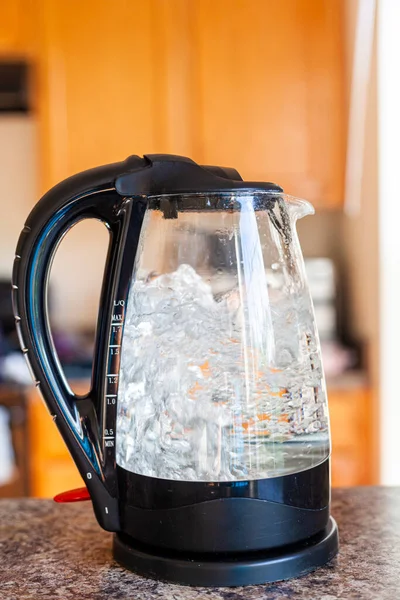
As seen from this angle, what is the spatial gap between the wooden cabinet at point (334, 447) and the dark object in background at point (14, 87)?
0.91 metres

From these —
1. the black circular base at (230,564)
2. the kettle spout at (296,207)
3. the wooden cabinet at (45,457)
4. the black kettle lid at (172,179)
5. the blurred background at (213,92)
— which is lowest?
the wooden cabinet at (45,457)

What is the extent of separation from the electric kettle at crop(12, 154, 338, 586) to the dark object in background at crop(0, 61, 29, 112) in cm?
192

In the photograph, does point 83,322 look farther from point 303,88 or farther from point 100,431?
point 100,431

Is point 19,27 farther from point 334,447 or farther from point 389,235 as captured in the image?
point 334,447

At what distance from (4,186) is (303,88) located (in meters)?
1.06

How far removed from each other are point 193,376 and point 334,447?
1.74 m

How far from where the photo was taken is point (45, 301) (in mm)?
541

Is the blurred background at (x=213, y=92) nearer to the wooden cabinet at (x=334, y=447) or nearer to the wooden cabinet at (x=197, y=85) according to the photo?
the wooden cabinet at (x=197, y=85)

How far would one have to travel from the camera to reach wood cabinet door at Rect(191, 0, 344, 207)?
2.32 metres

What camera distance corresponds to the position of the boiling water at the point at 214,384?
509 millimetres

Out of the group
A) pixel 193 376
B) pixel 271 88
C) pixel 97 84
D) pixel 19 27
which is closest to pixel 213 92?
pixel 271 88

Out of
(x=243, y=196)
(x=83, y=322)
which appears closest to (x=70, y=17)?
(x=83, y=322)

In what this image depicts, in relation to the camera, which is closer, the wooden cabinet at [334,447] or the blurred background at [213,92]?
the wooden cabinet at [334,447]

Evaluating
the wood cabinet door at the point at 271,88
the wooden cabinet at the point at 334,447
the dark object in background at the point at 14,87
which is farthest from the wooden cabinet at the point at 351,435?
the dark object in background at the point at 14,87
